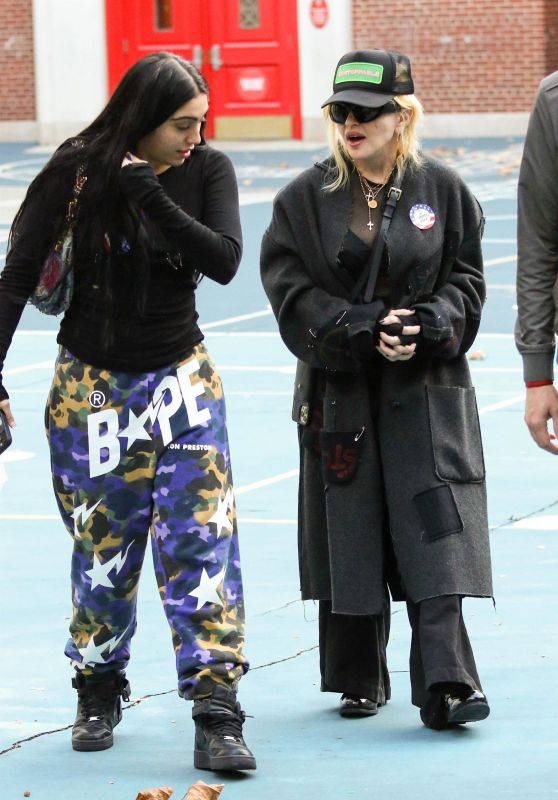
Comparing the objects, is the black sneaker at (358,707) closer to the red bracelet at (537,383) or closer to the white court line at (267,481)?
the red bracelet at (537,383)

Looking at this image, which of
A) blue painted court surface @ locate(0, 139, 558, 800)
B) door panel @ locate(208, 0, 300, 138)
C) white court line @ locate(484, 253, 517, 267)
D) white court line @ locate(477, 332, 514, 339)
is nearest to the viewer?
blue painted court surface @ locate(0, 139, 558, 800)

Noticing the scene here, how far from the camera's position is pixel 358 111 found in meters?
5.13

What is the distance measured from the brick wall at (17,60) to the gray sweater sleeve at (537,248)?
93.0 feet

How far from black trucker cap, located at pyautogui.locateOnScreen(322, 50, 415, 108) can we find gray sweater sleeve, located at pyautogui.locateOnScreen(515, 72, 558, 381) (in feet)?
3.03

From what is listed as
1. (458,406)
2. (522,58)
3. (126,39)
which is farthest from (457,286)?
(126,39)

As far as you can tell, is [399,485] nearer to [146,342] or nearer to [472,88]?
[146,342]

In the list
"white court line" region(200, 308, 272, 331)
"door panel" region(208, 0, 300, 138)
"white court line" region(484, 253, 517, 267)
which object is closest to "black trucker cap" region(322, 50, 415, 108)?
"white court line" region(200, 308, 272, 331)

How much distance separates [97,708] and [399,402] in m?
1.23

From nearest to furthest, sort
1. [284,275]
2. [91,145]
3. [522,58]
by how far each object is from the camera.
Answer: [91,145], [284,275], [522,58]

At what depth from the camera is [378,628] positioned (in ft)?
17.9

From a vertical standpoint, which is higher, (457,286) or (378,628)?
(457,286)

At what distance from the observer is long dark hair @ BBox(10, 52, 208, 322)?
490cm

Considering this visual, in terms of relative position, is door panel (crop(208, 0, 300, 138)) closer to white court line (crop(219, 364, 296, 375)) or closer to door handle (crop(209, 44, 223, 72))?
door handle (crop(209, 44, 223, 72))

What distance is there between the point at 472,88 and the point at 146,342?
24829 millimetres
